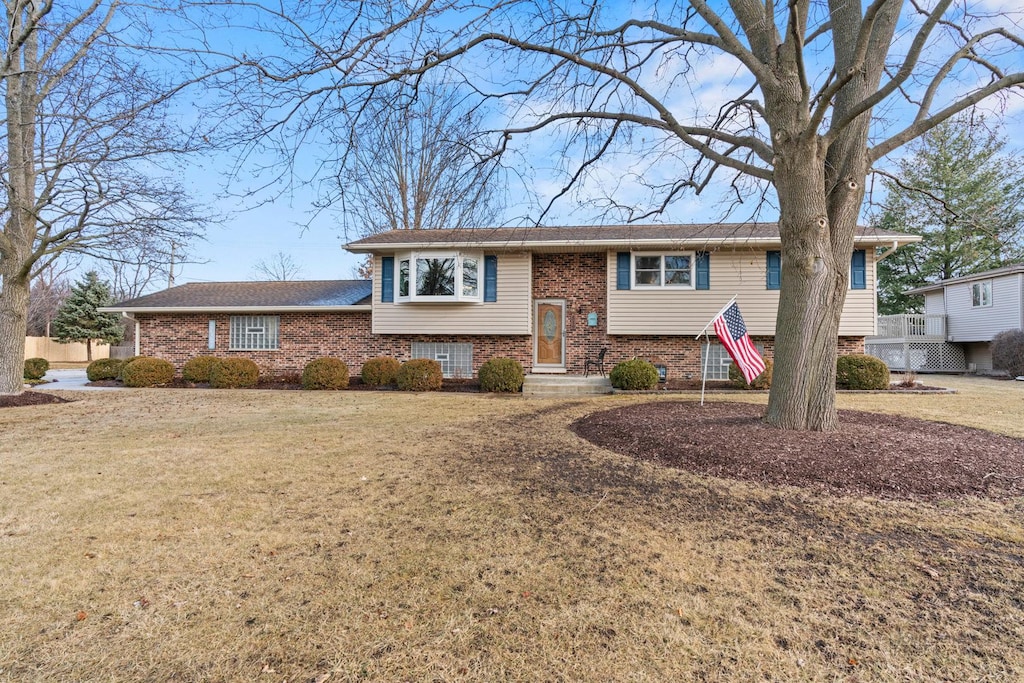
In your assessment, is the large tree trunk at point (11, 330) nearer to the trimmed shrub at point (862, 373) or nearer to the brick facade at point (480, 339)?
the brick facade at point (480, 339)

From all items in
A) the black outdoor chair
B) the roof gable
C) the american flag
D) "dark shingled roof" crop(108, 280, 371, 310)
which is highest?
the roof gable

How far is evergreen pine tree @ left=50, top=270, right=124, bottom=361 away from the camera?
1071 inches

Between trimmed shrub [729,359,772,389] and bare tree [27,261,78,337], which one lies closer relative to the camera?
trimmed shrub [729,359,772,389]

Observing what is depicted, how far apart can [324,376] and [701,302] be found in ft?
33.1

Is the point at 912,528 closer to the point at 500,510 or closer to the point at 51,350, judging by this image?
the point at 500,510

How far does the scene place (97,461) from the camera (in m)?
4.92

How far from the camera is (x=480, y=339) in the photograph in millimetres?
13578

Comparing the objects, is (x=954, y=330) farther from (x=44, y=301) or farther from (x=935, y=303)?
(x=44, y=301)

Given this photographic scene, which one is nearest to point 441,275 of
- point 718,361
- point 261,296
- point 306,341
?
point 306,341

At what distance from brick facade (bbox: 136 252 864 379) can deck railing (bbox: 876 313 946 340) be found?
358 inches

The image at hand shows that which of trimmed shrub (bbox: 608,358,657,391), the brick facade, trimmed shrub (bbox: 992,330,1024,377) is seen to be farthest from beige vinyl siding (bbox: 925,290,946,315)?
trimmed shrub (bbox: 608,358,657,391)

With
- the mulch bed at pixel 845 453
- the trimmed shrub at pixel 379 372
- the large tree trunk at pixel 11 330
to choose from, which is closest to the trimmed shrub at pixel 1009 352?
the mulch bed at pixel 845 453

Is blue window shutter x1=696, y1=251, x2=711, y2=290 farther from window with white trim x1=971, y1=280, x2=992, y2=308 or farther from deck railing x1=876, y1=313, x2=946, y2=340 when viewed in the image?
window with white trim x1=971, y1=280, x2=992, y2=308

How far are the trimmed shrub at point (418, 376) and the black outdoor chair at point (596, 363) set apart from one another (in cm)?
395
